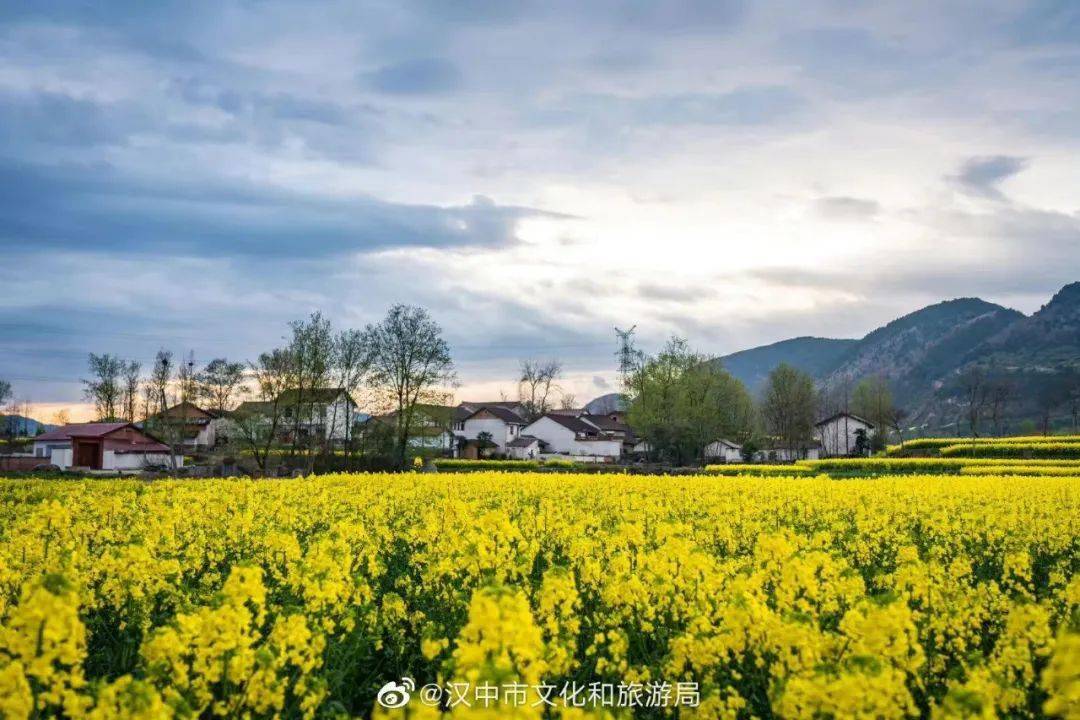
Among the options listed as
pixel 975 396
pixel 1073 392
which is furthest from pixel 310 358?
pixel 1073 392

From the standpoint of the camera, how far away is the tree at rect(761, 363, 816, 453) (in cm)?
8869

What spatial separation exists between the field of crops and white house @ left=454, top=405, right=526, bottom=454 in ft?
301

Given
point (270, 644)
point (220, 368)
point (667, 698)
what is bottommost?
point (667, 698)

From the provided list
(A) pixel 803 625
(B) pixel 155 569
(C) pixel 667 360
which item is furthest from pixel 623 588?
(C) pixel 667 360

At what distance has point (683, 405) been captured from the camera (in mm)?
79062

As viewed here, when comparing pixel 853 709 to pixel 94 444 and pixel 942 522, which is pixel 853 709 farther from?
pixel 94 444

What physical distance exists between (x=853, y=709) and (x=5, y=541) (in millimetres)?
12065

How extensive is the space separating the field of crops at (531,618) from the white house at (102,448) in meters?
53.8

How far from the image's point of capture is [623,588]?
26.0ft

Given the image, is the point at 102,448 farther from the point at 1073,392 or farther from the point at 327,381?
the point at 1073,392

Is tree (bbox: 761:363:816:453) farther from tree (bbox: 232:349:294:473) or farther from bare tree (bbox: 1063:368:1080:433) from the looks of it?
tree (bbox: 232:349:294:473)

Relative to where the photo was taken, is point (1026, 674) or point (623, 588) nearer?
point (1026, 674)

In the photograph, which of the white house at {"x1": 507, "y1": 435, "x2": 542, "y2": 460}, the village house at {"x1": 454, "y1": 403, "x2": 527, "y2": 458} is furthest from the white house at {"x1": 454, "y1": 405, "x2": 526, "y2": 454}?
the white house at {"x1": 507, "y1": 435, "x2": 542, "y2": 460}

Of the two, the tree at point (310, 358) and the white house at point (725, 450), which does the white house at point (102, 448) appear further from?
the white house at point (725, 450)
